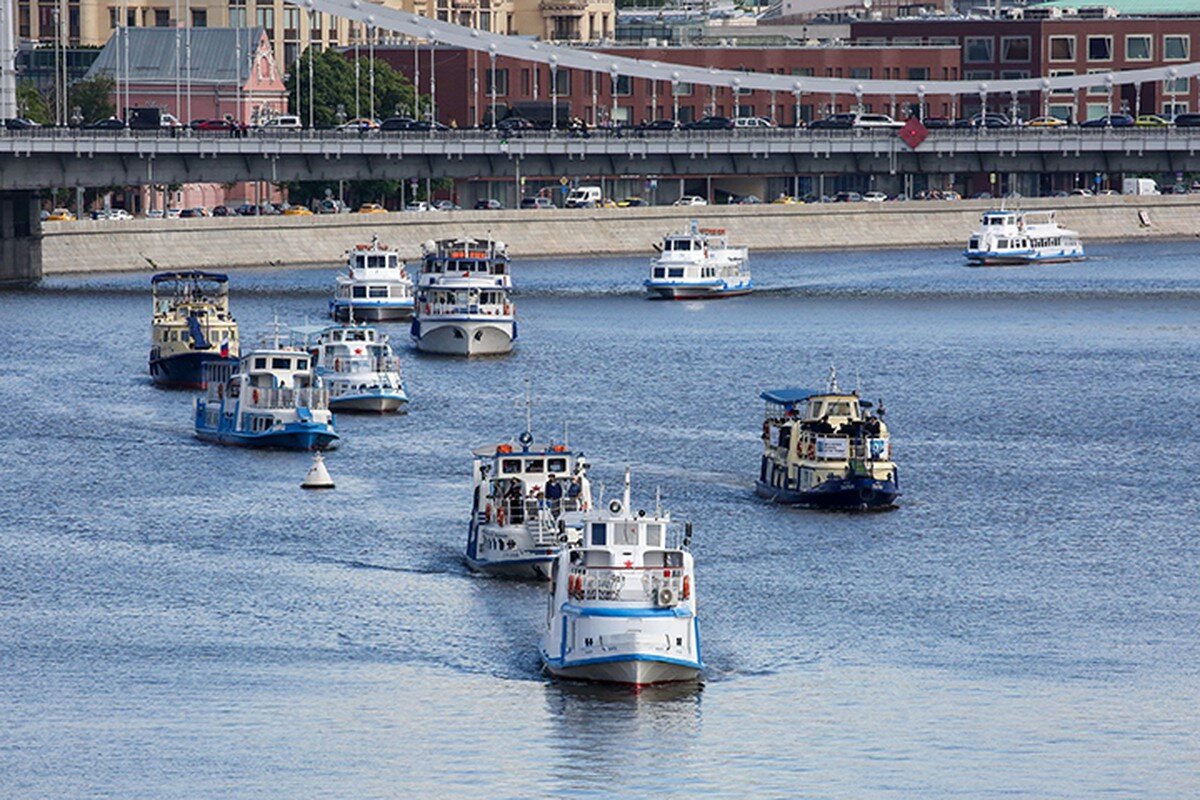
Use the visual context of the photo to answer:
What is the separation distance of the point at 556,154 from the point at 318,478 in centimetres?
7859

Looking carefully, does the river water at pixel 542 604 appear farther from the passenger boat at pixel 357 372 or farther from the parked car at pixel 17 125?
the parked car at pixel 17 125

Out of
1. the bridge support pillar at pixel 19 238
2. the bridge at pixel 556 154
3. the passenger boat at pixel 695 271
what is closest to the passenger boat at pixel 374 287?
the bridge at pixel 556 154

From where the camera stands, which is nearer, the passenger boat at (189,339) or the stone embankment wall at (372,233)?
the passenger boat at (189,339)

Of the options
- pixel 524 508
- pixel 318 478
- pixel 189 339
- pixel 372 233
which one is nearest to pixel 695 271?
pixel 372 233

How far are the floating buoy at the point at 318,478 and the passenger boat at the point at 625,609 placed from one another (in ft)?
83.7

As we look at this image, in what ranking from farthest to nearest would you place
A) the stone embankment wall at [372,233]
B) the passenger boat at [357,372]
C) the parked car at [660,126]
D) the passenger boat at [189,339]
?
the stone embankment wall at [372,233], the parked car at [660,126], the passenger boat at [189,339], the passenger boat at [357,372]

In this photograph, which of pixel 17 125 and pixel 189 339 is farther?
pixel 17 125

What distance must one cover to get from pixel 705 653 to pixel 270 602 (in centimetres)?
1133

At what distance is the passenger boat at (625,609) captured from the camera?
5553 centimetres

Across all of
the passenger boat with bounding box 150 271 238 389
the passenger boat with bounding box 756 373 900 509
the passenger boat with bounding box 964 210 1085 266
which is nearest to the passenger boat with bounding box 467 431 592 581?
the passenger boat with bounding box 756 373 900 509

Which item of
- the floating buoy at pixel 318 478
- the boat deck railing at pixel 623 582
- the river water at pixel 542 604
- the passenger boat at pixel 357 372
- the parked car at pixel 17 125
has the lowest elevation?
the river water at pixel 542 604

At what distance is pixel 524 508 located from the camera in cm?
6700

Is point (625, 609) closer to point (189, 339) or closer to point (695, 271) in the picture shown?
point (189, 339)

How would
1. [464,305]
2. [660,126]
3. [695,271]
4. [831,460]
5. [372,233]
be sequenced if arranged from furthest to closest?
1. [660,126]
2. [372,233]
3. [695,271]
4. [464,305]
5. [831,460]
